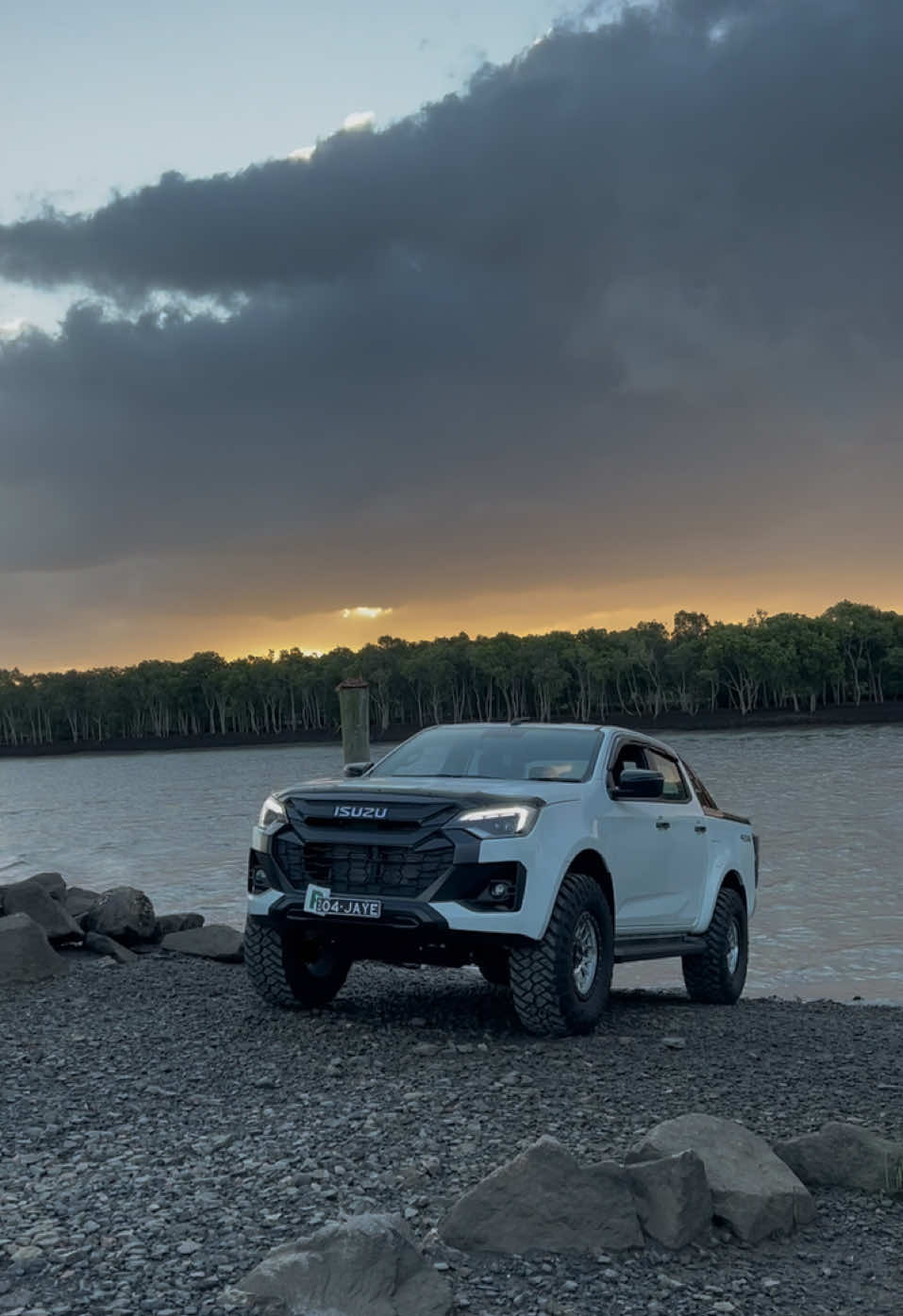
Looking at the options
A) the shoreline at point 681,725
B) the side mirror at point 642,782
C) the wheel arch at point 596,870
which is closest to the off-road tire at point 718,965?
the wheel arch at point 596,870

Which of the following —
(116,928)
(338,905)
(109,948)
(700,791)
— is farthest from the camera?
(116,928)

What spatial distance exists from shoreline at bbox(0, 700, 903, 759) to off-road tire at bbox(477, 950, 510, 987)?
4342 inches

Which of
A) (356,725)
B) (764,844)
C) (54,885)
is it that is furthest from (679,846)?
(764,844)

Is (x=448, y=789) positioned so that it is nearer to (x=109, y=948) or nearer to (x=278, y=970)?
(x=278, y=970)

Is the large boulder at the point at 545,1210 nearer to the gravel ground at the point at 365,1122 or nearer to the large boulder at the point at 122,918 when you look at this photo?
the gravel ground at the point at 365,1122

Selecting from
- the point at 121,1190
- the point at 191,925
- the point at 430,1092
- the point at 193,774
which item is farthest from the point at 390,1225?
the point at 193,774

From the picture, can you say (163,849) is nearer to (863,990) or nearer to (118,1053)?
(863,990)

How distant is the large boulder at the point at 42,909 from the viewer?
12602mm

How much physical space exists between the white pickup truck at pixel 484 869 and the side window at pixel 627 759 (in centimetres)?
2

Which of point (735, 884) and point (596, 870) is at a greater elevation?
point (596, 870)

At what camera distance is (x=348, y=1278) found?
4387 millimetres

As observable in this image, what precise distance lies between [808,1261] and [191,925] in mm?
10169

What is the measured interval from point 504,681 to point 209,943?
143 meters

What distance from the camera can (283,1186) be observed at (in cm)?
565
